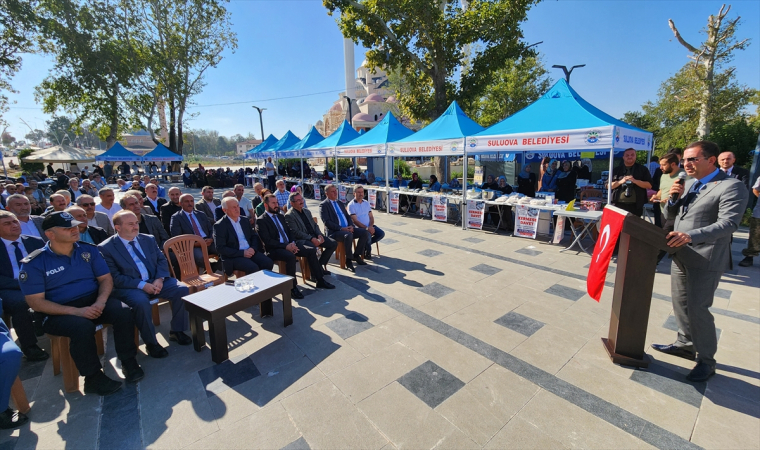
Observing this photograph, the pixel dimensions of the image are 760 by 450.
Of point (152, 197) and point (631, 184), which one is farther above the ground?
point (631, 184)

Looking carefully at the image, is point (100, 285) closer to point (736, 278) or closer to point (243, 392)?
point (243, 392)

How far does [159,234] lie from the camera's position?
15.2 feet

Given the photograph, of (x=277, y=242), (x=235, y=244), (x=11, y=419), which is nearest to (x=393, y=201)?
(x=277, y=242)

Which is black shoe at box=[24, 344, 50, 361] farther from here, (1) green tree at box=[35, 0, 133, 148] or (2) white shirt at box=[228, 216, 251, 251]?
(1) green tree at box=[35, 0, 133, 148]

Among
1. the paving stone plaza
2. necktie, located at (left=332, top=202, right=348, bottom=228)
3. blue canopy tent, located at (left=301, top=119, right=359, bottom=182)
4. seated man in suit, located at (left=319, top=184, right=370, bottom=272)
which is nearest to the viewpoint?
the paving stone plaza

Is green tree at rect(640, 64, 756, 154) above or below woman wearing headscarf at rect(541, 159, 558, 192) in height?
above

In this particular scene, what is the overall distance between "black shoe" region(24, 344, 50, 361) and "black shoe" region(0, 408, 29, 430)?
38.9 inches

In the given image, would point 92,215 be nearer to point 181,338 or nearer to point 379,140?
point 181,338

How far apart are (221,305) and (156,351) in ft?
2.88

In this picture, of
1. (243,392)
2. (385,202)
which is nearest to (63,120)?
(385,202)

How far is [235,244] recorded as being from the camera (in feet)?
14.5

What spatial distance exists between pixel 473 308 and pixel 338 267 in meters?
2.57

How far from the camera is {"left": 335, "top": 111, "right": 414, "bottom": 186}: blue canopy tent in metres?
10.9

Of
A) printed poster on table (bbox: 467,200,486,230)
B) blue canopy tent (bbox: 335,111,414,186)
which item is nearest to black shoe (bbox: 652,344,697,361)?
printed poster on table (bbox: 467,200,486,230)
